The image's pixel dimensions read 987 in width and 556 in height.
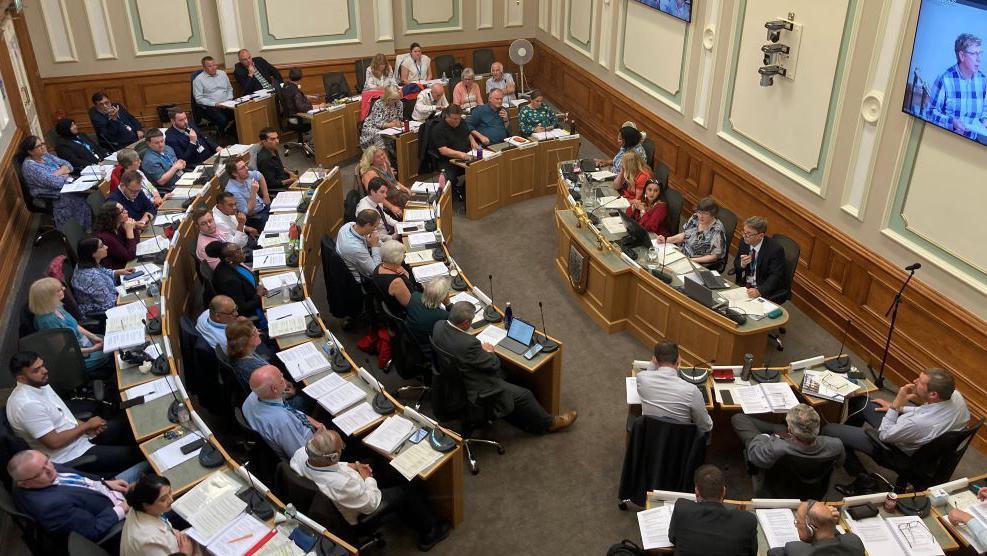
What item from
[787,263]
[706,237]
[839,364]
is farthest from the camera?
[706,237]

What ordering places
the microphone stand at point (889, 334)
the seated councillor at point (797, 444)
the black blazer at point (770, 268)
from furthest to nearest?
the black blazer at point (770, 268) < the microphone stand at point (889, 334) < the seated councillor at point (797, 444)

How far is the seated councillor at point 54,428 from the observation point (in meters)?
5.04

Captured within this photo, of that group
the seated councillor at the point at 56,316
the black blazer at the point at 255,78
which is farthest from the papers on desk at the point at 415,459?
the black blazer at the point at 255,78

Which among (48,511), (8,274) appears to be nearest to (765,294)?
(48,511)

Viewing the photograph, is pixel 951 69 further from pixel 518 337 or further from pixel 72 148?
pixel 72 148

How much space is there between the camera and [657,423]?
514cm

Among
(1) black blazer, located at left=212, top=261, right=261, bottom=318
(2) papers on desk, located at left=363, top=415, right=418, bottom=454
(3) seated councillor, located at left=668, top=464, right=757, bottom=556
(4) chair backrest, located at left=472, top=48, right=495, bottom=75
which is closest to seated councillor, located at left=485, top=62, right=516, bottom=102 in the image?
(4) chair backrest, located at left=472, top=48, right=495, bottom=75

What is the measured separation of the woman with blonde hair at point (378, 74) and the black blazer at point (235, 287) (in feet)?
18.8

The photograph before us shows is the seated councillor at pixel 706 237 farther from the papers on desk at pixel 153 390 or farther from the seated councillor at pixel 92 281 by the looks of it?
the seated councillor at pixel 92 281

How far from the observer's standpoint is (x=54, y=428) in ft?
16.9

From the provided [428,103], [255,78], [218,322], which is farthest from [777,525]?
[255,78]

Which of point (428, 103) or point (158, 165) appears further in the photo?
point (428, 103)

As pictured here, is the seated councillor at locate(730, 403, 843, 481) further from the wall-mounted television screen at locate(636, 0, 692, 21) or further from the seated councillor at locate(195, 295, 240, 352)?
the wall-mounted television screen at locate(636, 0, 692, 21)

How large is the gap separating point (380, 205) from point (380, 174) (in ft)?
2.47
